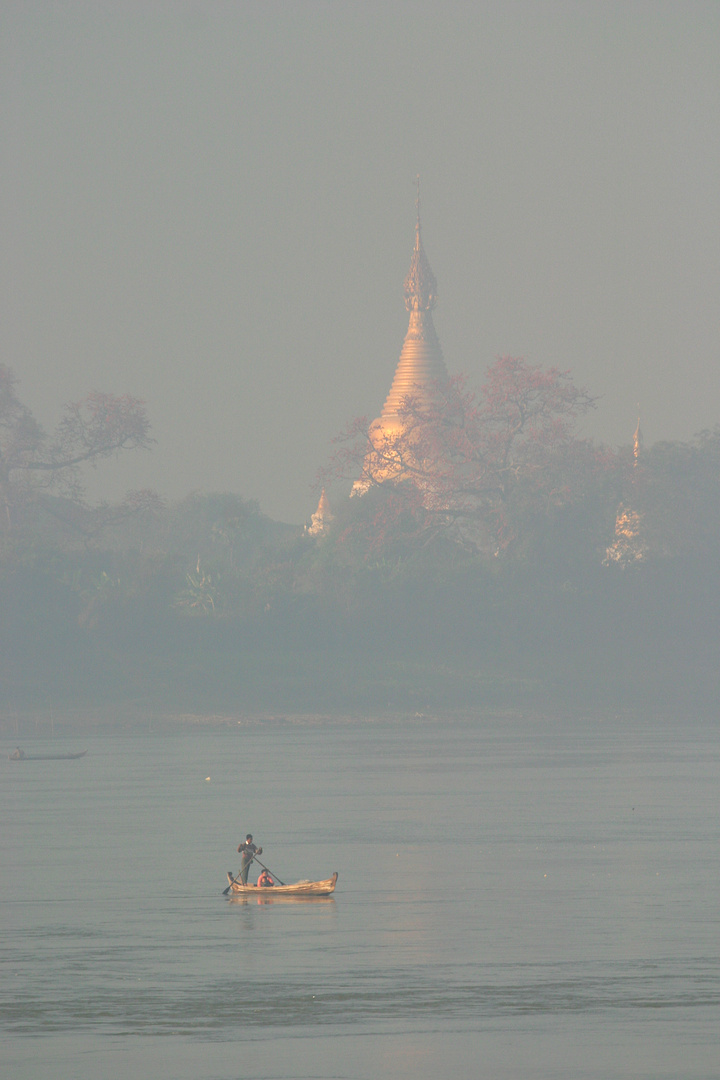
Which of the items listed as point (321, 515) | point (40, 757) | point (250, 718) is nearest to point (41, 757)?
point (40, 757)

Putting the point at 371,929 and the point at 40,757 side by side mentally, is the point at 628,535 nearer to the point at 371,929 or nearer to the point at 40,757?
the point at 40,757

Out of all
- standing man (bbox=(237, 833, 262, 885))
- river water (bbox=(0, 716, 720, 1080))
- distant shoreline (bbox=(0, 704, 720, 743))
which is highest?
distant shoreline (bbox=(0, 704, 720, 743))

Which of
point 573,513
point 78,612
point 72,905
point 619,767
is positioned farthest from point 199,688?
point 72,905

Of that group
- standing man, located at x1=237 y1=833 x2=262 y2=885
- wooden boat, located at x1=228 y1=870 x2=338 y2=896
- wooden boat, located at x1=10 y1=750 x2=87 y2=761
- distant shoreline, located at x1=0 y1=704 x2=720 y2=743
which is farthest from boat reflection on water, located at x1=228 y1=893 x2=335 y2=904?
distant shoreline, located at x1=0 y1=704 x2=720 y2=743

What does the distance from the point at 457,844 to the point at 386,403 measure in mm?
118998

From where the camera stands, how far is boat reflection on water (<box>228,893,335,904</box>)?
A: 114 feet

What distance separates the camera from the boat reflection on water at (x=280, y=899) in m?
34.9

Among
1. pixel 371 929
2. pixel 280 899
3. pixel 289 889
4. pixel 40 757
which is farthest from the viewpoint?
pixel 40 757

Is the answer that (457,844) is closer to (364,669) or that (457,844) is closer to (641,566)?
(364,669)

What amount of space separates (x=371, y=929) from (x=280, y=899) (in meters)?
4.93

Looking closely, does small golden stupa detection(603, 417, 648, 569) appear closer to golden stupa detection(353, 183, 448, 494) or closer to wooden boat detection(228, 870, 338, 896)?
golden stupa detection(353, 183, 448, 494)

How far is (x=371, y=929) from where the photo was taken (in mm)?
30719

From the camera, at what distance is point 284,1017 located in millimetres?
23188

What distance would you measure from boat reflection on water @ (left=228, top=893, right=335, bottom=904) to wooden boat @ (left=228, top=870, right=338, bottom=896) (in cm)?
9
